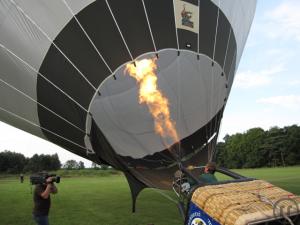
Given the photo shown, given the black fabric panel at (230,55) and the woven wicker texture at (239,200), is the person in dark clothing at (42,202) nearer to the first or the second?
the woven wicker texture at (239,200)

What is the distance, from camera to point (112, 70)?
6922 millimetres

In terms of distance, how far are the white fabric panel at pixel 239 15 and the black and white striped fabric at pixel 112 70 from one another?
0.06 meters

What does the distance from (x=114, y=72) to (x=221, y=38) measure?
240 cm

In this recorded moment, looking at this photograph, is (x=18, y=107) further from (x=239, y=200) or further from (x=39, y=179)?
(x=239, y=200)

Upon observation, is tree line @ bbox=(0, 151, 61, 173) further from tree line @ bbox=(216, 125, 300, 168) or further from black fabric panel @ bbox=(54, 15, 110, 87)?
black fabric panel @ bbox=(54, 15, 110, 87)

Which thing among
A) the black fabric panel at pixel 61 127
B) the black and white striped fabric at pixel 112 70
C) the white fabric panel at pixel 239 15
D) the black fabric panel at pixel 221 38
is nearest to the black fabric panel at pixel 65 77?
the black and white striped fabric at pixel 112 70

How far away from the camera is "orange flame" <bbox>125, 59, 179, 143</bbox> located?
7.00m

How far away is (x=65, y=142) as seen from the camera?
801 cm

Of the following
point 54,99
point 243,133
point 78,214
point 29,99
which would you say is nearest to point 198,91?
point 54,99

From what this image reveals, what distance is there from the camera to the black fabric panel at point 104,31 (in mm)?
6754

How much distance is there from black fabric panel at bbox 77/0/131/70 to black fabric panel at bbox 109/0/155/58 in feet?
0.38

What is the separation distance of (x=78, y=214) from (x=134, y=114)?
12.1 ft

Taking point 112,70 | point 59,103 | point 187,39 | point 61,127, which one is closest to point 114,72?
point 112,70

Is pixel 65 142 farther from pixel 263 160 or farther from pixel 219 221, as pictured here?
pixel 263 160
